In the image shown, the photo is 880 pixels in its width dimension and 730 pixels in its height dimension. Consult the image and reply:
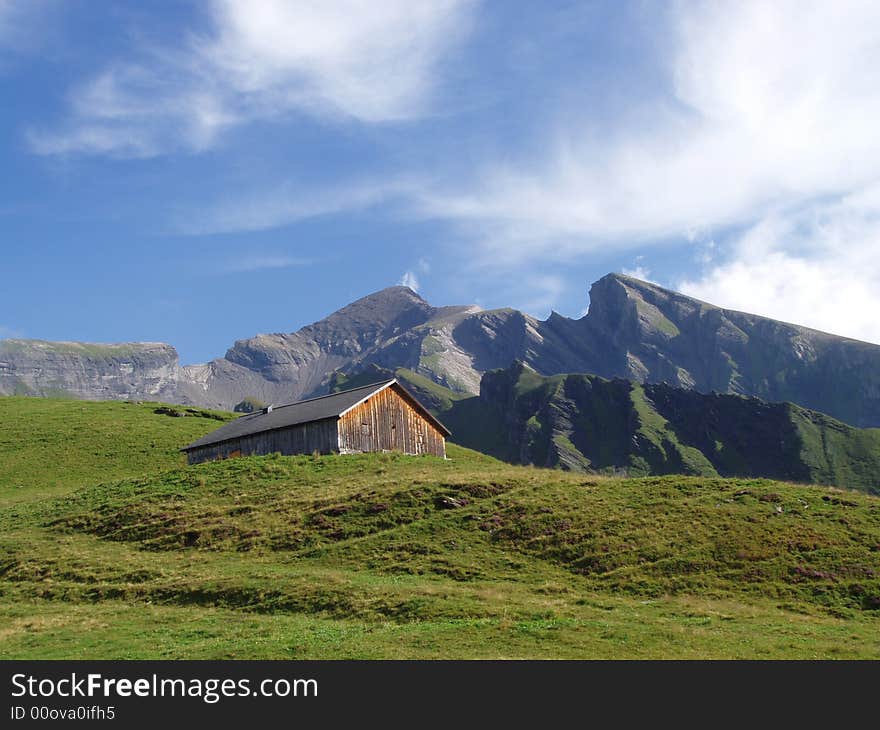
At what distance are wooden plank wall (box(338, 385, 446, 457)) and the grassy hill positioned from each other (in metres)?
7.14

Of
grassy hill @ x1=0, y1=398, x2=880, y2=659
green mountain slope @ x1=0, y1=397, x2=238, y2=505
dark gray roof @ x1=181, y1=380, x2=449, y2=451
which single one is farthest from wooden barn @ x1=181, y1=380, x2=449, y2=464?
green mountain slope @ x1=0, y1=397, x2=238, y2=505

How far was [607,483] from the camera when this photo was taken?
44.2 metres

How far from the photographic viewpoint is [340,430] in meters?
59.4

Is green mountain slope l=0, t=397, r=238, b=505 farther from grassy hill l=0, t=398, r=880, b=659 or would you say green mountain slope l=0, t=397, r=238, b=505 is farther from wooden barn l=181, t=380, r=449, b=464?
grassy hill l=0, t=398, r=880, b=659

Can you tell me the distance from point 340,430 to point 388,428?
6.07 m

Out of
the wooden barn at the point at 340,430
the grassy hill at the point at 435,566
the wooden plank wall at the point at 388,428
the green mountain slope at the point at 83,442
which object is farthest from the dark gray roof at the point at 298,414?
the grassy hill at the point at 435,566

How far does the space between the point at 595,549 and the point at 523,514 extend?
553cm

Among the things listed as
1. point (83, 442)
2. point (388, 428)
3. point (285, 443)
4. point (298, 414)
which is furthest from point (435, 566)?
point (83, 442)

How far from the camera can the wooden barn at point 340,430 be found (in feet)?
198

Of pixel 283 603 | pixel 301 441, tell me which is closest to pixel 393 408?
pixel 301 441

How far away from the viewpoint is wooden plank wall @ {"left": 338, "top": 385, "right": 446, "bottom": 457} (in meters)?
60.6

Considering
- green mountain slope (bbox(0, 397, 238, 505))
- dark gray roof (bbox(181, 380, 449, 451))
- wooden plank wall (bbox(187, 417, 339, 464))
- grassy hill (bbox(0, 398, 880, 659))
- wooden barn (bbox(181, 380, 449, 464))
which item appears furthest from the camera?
green mountain slope (bbox(0, 397, 238, 505))

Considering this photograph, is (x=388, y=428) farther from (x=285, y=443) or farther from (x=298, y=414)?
(x=285, y=443)

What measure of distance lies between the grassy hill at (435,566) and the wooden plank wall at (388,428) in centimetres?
714
